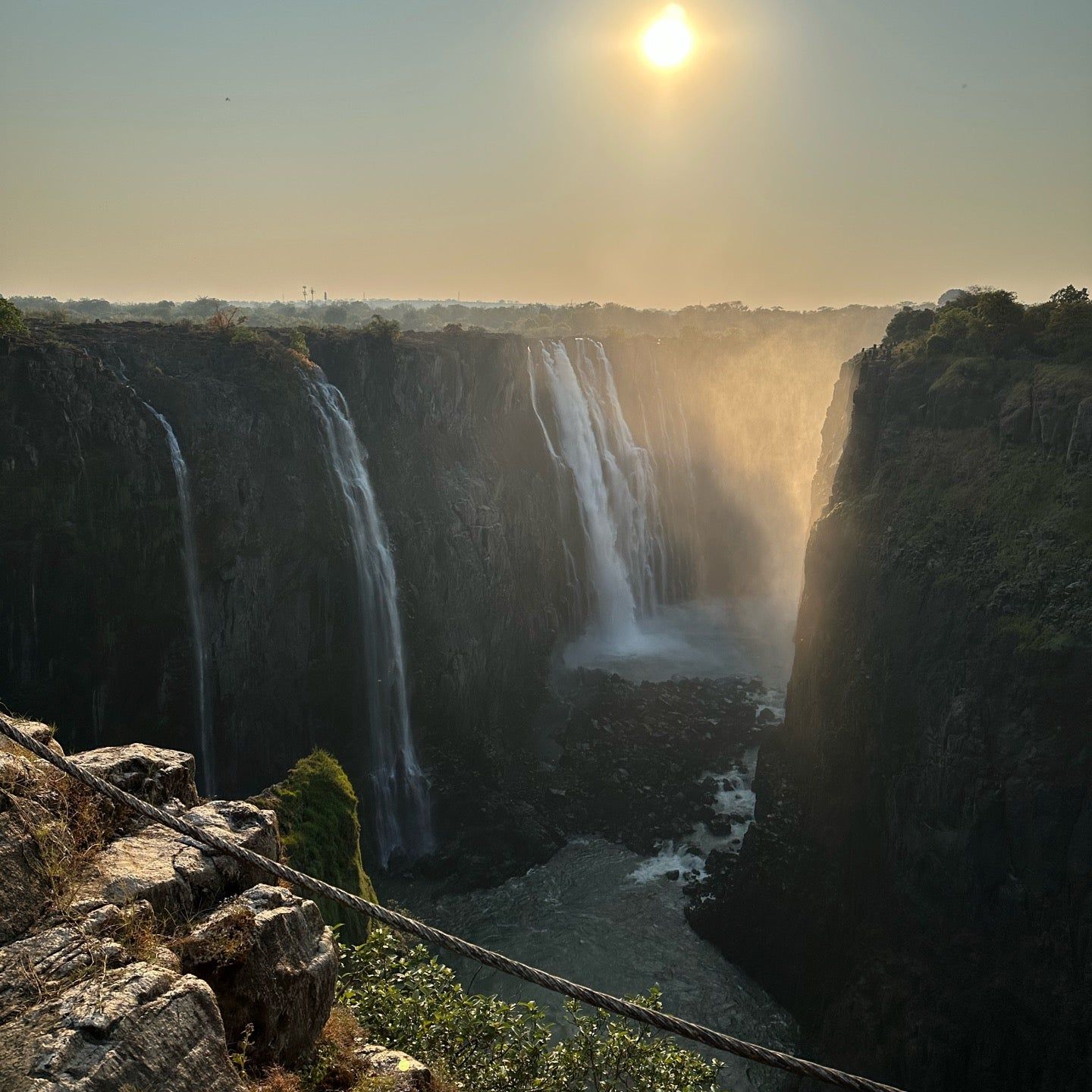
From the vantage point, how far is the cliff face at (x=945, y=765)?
897 inches

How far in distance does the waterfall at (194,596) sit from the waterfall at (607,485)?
75.9ft

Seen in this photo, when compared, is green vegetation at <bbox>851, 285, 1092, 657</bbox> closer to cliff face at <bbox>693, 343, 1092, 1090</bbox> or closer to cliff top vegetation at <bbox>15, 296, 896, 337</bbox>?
cliff face at <bbox>693, 343, 1092, 1090</bbox>

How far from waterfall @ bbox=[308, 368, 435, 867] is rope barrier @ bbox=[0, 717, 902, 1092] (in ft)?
97.3

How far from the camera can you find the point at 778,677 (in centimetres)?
4950

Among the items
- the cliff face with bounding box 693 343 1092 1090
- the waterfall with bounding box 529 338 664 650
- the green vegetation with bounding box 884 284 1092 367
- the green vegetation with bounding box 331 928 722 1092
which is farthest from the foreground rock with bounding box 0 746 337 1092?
the waterfall with bounding box 529 338 664 650

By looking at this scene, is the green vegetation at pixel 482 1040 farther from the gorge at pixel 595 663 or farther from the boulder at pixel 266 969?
the gorge at pixel 595 663

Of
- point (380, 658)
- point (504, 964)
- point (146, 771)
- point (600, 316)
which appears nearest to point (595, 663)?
point (380, 658)

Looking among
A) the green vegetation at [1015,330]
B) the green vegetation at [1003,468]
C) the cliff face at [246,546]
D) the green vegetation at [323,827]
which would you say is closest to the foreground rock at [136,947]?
the green vegetation at [323,827]

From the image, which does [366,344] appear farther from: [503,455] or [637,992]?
[637,992]

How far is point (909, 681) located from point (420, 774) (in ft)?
69.8

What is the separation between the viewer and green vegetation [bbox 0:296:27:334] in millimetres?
33000

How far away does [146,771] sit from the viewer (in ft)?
30.5

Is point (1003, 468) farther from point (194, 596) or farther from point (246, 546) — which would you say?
point (194, 596)

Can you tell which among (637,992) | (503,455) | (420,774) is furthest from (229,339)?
(637,992)
